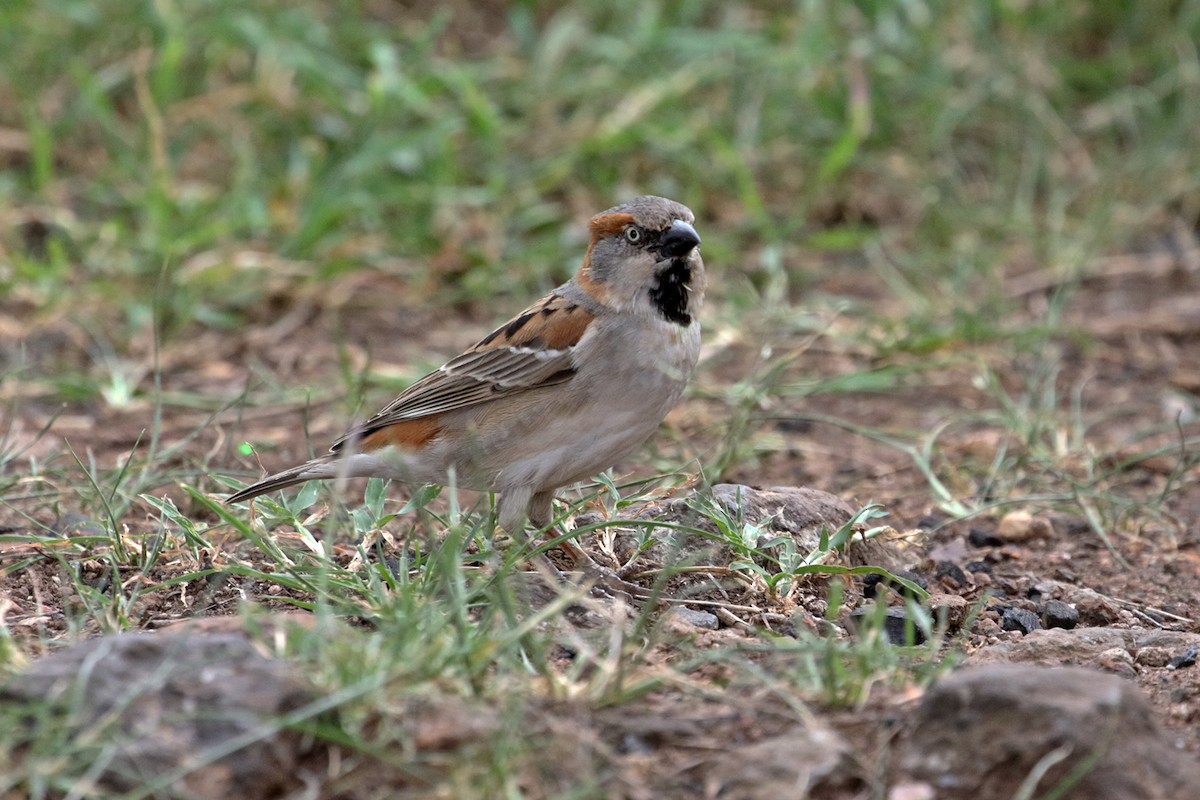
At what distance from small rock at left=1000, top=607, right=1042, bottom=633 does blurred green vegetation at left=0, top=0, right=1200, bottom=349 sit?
348 cm

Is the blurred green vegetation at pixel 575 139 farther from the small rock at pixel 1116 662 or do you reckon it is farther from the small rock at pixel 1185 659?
the small rock at pixel 1116 662

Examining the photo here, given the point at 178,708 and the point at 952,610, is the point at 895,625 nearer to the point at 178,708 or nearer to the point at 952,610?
the point at 952,610

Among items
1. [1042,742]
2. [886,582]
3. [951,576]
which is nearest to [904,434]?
[951,576]

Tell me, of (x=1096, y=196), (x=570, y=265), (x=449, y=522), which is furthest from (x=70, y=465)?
(x=1096, y=196)

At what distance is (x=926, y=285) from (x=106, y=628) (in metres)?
5.31

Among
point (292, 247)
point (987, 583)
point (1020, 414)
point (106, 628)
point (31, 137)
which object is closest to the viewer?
point (106, 628)

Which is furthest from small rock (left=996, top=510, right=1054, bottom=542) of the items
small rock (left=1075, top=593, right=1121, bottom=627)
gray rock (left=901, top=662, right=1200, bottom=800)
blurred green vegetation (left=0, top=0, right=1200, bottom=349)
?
blurred green vegetation (left=0, top=0, right=1200, bottom=349)

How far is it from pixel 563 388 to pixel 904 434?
80.9 inches

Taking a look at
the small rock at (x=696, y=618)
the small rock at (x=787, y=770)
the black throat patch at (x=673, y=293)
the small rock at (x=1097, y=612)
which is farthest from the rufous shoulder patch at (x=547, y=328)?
the small rock at (x=787, y=770)

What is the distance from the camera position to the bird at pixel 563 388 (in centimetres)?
488

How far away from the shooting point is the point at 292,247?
809cm

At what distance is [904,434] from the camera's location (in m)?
6.52

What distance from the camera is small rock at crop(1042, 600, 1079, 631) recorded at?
4.55 m

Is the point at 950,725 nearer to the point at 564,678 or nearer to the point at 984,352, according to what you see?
the point at 564,678
